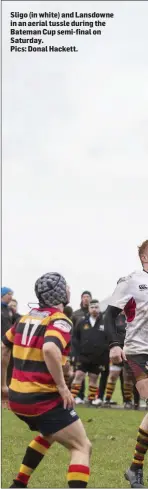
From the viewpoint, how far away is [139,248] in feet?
31.6

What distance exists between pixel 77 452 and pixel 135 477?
218cm

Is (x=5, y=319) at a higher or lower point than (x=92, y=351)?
higher

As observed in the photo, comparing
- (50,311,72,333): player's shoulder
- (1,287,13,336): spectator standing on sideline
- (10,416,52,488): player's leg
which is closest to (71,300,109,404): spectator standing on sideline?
(1,287,13,336): spectator standing on sideline

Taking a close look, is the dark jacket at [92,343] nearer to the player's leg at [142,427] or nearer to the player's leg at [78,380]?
the player's leg at [78,380]

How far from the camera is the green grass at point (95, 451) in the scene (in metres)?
10.0

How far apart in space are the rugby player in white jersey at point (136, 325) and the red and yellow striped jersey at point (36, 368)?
1.92 meters

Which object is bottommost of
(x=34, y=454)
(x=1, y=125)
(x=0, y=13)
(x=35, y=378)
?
(x=34, y=454)

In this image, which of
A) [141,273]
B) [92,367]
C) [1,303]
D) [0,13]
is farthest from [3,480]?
[92,367]

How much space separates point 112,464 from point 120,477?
0.98 m

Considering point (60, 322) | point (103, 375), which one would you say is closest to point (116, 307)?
point (60, 322)

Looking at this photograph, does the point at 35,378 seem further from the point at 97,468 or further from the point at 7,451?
the point at 7,451

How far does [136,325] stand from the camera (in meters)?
9.49

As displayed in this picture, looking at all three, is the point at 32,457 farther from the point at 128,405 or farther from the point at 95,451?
the point at 128,405

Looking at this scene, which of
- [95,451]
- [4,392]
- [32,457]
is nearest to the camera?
[32,457]
